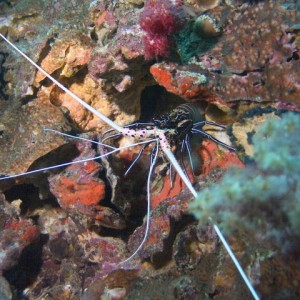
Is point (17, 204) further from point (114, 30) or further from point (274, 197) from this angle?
point (274, 197)

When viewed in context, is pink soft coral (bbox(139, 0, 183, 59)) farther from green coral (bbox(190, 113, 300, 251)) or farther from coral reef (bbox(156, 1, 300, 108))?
green coral (bbox(190, 113, 300, 251))

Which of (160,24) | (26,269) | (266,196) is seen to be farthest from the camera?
A: (26,269)

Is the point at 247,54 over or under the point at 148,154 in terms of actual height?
over

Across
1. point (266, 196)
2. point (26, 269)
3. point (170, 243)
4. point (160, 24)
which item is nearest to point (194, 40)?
point (160, 24)

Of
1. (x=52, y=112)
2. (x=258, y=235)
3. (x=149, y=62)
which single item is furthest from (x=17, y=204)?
(x=258, y=235)

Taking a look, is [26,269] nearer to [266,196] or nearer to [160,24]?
[160,24]

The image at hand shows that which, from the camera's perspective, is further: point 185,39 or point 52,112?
point 52,112
